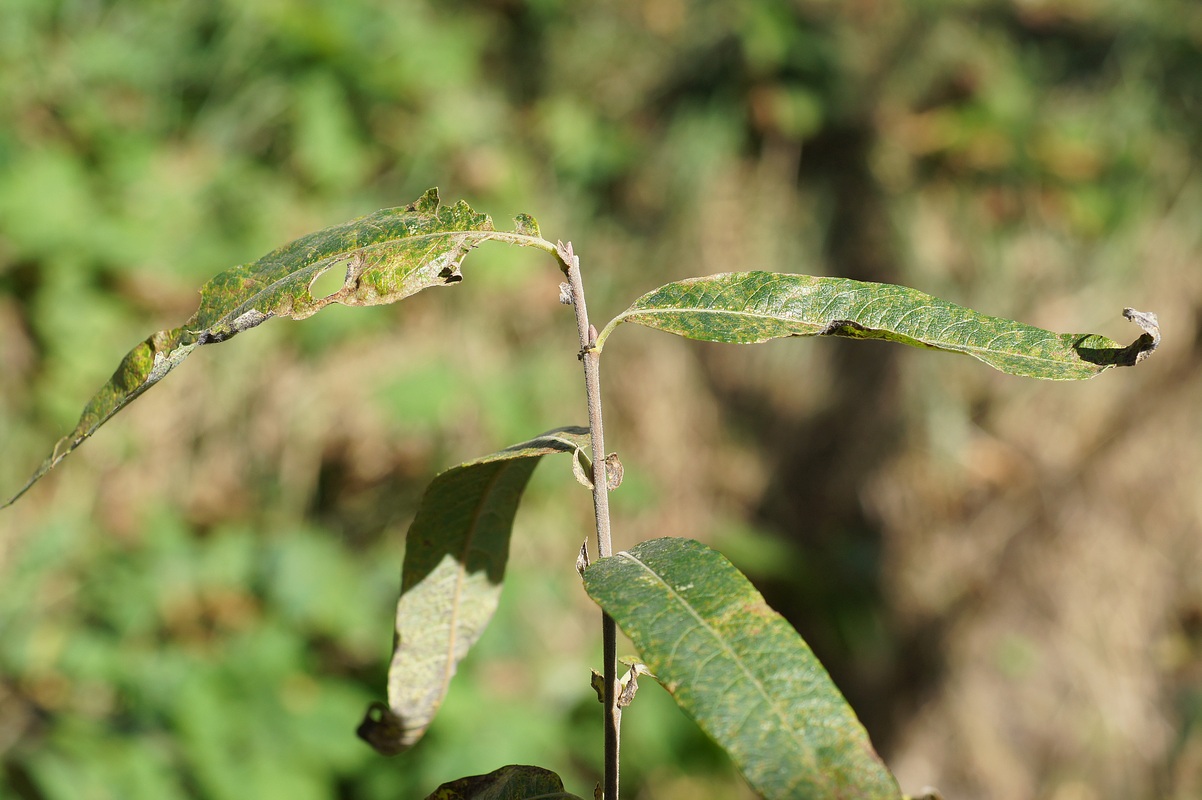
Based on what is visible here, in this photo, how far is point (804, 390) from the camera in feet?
9.61

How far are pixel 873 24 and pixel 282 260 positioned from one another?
2.66 metres

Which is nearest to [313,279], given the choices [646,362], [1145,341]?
[1145,341]

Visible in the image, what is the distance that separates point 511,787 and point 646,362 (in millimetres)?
2210

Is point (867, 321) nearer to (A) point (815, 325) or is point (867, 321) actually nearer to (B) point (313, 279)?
(A) point (815, 325)

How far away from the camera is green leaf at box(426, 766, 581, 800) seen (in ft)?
2.13

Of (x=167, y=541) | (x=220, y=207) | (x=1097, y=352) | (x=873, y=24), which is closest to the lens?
(x=1097, y=352)

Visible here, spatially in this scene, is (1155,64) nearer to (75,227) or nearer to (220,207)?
(220,207)

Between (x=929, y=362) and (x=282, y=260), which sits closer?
(x=282, y=260)

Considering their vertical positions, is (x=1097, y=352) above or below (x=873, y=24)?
below

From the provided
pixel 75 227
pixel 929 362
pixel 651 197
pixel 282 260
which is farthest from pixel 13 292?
pixel 929 362

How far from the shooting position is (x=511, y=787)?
2.14 ft

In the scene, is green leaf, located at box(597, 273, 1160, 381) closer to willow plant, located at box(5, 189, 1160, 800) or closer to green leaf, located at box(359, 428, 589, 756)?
willow plant, located at box(5, 189, 1160, 800)

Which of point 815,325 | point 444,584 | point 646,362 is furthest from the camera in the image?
point 646,362

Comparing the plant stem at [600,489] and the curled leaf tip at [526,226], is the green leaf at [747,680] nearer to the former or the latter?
the plant stem at [600,489]
